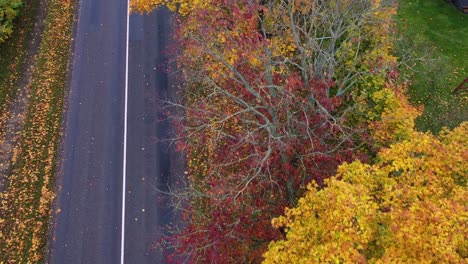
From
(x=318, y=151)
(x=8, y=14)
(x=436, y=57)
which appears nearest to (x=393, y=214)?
(x=318, y=151)

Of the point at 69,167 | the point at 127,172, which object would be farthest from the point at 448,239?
the point at 69,167

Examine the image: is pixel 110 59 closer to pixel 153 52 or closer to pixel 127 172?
pixel 153 52

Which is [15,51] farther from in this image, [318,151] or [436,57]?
[436,57]

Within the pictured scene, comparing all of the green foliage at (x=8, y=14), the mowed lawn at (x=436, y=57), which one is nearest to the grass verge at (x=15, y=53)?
the green foliage at (x=8, y=14)

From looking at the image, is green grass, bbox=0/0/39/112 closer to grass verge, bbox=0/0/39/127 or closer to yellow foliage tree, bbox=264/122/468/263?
grass verge, bbox=0/0/39/127

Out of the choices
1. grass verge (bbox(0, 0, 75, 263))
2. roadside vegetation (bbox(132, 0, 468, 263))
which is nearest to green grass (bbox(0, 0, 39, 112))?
grass verge (bbox(0, 0, 75, 263))
